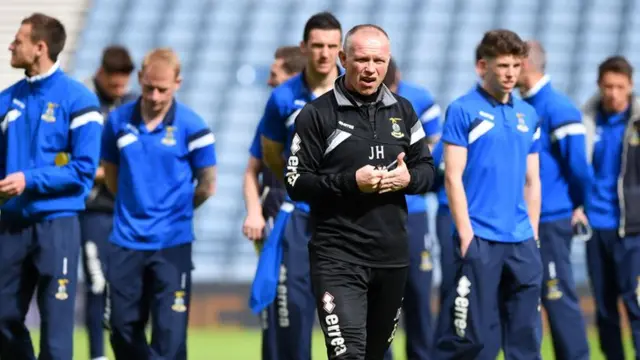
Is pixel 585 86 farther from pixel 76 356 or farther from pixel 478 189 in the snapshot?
pixel 478 189

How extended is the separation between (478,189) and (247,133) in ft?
43.0

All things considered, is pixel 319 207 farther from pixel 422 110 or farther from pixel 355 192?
pixel 422 110

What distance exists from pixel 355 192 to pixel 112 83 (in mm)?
4931

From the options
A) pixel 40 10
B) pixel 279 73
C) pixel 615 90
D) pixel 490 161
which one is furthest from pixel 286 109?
pixel 40 10

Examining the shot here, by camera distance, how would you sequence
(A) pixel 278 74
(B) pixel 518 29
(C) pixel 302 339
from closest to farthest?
(C) pixel 302 339
(A) pixel 278 74
(B) pixel 518 29

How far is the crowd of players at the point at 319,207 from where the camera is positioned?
7027 millimetres

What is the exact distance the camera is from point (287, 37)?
888 inches

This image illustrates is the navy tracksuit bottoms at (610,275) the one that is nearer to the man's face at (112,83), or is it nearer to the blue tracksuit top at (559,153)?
the blue tracksuit top at (559,153)

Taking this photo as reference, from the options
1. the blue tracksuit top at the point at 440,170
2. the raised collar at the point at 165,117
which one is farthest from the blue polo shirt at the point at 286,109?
the blue tracksuit top at the point at 440,170

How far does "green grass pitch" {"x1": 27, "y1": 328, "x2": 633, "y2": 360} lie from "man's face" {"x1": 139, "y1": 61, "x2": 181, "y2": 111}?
155 inches

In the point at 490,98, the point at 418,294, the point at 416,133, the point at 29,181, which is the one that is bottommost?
the point at 418,294

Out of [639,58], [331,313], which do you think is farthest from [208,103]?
[331,313]

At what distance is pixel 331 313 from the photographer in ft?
22.5

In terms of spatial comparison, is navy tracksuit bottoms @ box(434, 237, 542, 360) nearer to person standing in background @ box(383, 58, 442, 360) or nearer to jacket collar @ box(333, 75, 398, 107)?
jacket collar @ box(333, 75, 398, 107)
